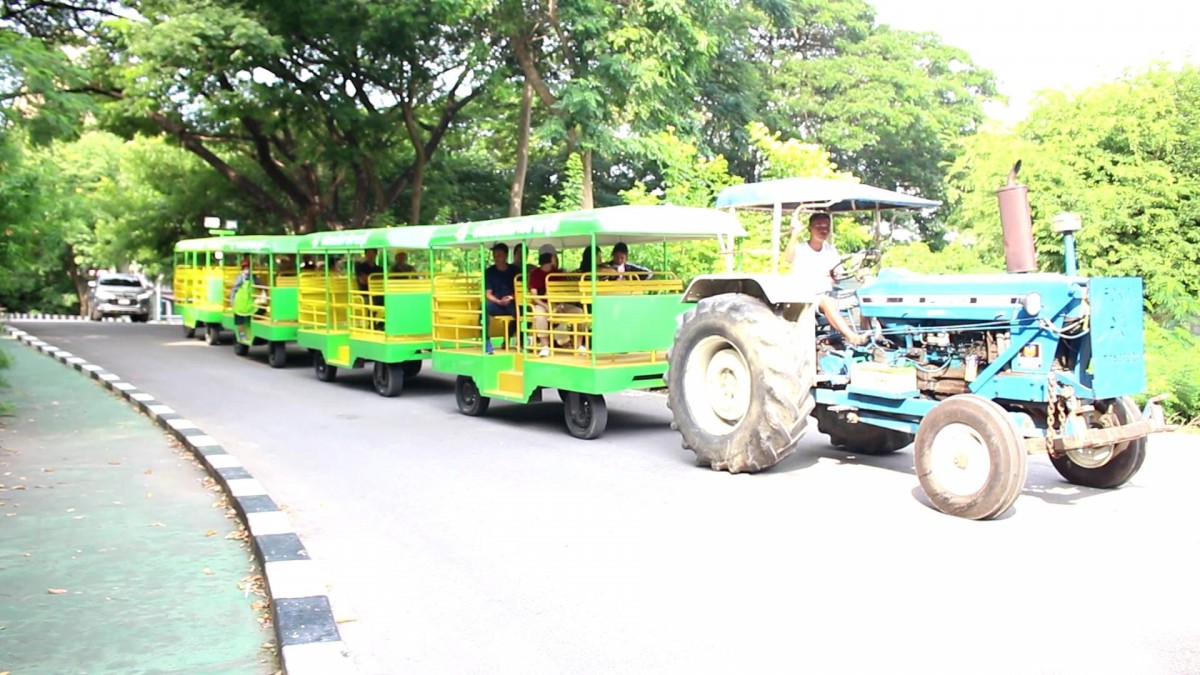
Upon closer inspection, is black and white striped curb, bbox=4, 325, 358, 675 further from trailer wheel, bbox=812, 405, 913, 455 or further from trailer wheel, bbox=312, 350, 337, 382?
trailer wheel, bbox=312, 350, 337, 382

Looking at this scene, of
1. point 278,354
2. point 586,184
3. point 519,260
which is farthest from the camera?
point 586,184

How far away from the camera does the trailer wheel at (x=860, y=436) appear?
30.0ft

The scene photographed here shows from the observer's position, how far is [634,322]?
10375 millimetres

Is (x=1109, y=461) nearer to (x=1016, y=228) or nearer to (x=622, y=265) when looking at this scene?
(x=1016, y=228)

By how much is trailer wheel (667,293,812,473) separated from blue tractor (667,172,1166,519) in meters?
0.01

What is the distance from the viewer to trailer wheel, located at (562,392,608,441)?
33.8 feet

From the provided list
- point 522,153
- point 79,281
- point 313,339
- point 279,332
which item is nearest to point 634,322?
point 313,339

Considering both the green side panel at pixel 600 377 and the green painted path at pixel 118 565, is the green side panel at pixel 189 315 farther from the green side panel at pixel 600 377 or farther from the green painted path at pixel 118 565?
the green side panel at pixel 600 377

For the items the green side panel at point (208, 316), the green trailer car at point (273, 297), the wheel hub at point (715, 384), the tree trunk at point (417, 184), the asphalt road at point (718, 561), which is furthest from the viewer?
the tree trunk at point (417, 184)

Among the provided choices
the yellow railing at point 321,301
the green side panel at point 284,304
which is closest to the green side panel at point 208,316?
the green side panel at point 284,304

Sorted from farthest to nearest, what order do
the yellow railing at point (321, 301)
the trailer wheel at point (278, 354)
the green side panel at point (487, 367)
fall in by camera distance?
the trailer wheel at point (278, 354) → the yellow railing at point (321, 301) → the green side panel at point (487, 367)

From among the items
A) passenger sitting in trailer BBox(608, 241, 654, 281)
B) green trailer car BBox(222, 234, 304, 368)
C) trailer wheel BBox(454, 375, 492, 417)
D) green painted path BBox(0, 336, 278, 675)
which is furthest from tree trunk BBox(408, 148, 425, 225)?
green painted path BBox(0, 336, 278, 675)

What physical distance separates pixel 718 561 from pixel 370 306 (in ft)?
31.2

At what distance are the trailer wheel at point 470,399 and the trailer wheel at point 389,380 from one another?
1828mm
